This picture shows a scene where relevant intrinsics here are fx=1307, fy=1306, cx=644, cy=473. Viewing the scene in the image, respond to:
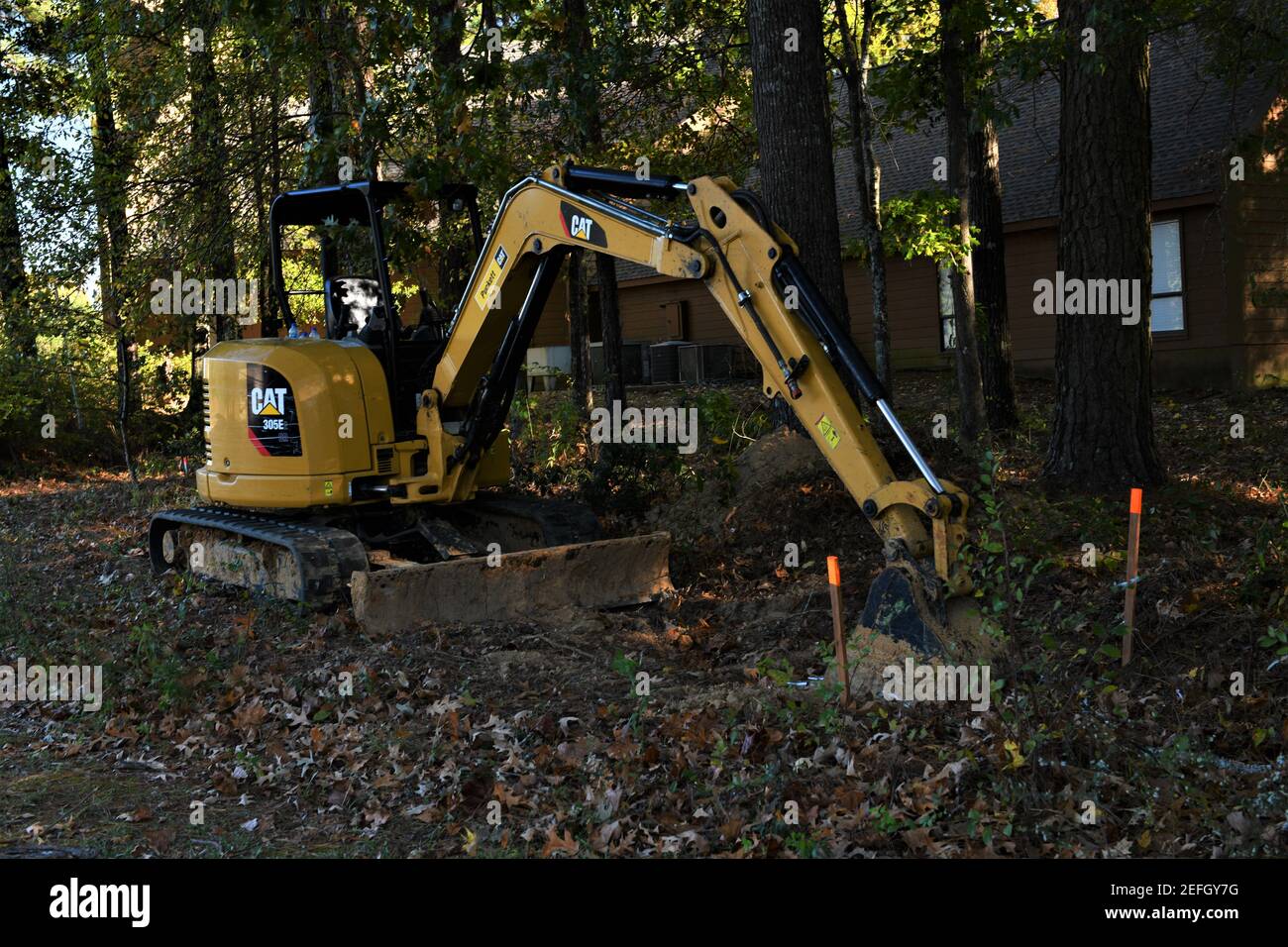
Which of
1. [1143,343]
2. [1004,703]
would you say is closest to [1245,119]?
[1143,343]

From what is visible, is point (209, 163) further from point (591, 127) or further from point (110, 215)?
point (591, 127)

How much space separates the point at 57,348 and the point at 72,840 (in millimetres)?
19498

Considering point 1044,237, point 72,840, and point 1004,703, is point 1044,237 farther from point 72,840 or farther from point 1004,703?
point 72,840

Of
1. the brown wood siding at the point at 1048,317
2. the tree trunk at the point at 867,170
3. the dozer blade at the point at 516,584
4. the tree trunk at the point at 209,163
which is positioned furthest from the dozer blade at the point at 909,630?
the brown wood siding at the point at 1048,317

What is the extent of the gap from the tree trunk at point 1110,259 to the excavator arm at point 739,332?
3.36 m

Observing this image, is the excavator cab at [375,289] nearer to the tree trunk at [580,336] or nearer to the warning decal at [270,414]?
the warning decal at [270,414]

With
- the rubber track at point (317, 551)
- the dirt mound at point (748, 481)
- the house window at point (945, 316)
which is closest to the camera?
the rubber track at point (317, 551)

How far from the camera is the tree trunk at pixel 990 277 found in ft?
56.4

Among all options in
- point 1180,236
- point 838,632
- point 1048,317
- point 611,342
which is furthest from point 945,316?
point 838,632

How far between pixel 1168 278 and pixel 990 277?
6.76 m

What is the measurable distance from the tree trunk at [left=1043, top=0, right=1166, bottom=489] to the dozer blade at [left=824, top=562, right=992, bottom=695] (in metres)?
4.36

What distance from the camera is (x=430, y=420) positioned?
1061 cm

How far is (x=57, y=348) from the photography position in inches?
922
